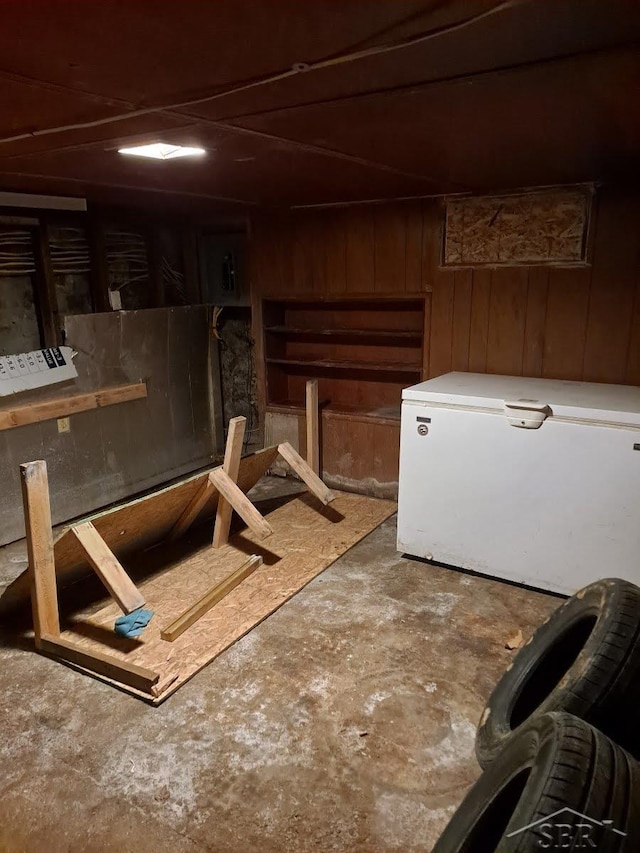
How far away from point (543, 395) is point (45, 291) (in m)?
3.04

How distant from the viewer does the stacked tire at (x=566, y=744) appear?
1.21m

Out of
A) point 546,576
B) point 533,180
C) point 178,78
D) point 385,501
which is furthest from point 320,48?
point 385,501

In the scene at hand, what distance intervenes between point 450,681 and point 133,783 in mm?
1173

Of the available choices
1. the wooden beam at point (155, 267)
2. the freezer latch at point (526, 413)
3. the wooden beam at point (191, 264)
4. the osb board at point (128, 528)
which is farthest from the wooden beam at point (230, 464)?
the wooden beam at point (191, 264)

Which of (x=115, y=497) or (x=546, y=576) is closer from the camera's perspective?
(x=546, y=576)

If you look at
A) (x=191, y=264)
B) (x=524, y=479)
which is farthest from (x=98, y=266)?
(x=524, y=479)

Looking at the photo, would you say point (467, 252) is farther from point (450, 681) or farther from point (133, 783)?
point (133, 783)

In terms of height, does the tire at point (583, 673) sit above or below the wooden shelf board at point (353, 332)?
below

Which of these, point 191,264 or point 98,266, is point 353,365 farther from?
point 98,266

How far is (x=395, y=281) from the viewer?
3768 mm

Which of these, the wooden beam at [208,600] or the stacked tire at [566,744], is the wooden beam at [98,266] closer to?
the wooden beam at [208,600]

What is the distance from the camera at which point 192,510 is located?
10.2 feet

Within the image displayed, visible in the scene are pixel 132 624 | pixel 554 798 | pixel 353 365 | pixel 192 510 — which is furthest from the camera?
pixel 353 365

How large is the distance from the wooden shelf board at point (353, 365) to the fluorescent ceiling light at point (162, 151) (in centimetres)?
195
